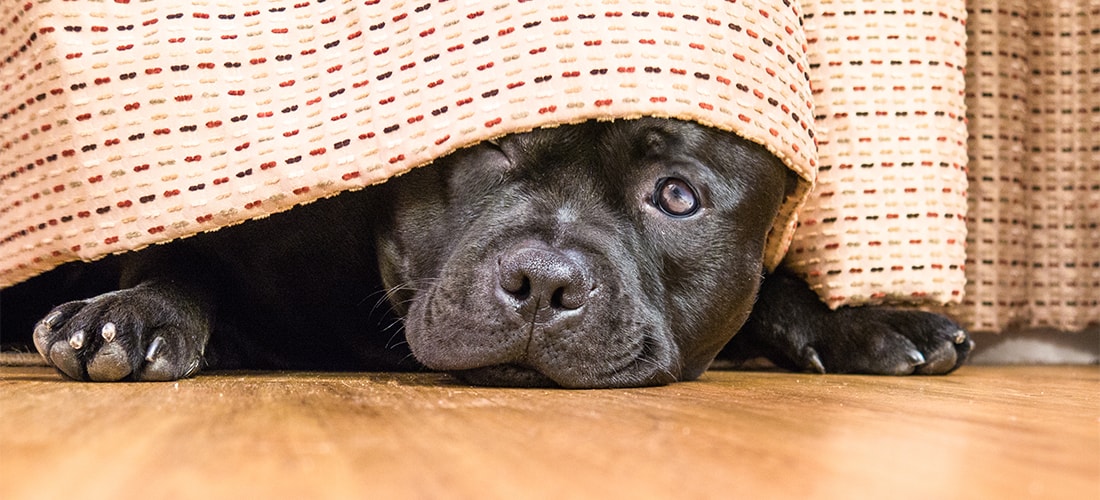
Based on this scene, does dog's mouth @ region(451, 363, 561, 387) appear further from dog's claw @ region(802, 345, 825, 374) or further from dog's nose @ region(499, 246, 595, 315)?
dog's claw @ region(802, 345, 825, 374)

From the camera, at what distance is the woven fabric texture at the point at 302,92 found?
1814 mm

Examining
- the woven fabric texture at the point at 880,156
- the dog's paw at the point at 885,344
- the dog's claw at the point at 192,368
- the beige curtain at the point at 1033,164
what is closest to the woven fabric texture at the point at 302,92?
the dog's claw at the point at 192,368

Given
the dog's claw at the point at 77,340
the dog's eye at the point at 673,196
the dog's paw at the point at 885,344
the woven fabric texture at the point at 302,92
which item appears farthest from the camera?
the dog's paw at the point at 885,344

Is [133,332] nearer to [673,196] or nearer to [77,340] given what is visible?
[77,340]

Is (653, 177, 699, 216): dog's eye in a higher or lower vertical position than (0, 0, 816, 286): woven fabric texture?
lower

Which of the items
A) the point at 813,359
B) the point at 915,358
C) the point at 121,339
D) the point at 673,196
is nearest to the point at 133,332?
the point at 121,339

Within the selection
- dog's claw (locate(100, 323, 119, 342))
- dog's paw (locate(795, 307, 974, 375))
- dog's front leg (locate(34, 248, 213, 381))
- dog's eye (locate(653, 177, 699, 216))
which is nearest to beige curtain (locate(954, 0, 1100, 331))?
dog's paw (locate(795, 307, 974, 375))

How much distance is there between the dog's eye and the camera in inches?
77.0

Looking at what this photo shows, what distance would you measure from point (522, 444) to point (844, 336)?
5.72 ft

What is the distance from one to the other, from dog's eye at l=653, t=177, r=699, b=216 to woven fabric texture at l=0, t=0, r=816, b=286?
157mm

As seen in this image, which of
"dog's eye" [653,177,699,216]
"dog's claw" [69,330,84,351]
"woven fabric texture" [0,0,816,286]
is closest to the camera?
"dog's claw" [69,330,84,351]

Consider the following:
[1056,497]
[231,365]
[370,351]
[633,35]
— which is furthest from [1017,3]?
[1056,497]

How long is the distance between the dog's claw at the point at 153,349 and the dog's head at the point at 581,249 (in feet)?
1.36

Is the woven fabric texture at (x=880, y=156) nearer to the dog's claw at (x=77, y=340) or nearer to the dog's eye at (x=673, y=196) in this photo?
the dog's eye at (x=673, y=196)
